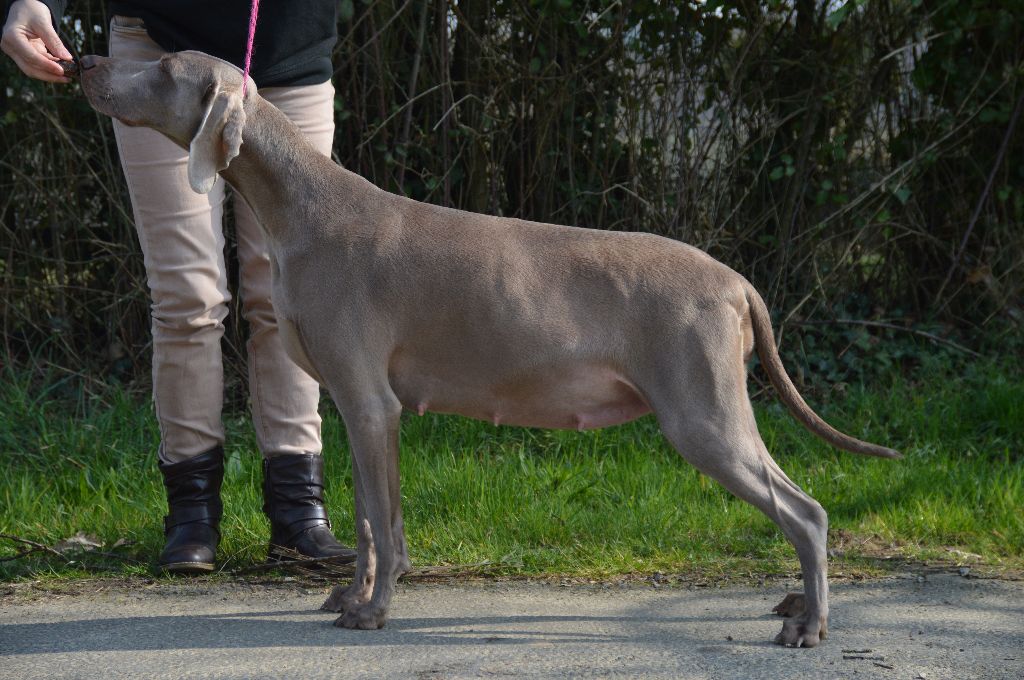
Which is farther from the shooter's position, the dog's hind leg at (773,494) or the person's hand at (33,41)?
the person's hand at (33,41)

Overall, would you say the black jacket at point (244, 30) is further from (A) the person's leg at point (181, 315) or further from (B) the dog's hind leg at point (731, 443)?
(B) the dog's hind leg at point (731, 443)

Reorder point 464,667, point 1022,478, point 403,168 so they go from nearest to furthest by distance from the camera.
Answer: point 464,667
point 1022,478
point 403,168

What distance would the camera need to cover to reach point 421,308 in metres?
3.13

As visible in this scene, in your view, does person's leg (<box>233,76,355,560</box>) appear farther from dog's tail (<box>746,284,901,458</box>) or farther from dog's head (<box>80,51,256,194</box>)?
dog's tail (<box>746,284,901,458</box>)

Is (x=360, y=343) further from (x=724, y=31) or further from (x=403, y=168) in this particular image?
(x=724, y=31)

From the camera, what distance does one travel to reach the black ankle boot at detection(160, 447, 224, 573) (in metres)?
3.71

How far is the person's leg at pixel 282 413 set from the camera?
12.4 ft

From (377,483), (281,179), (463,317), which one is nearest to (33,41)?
(281,179)

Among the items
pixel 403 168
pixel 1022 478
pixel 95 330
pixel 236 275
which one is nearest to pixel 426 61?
pixel 403 168

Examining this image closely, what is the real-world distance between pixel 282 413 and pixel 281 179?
96 centimetres

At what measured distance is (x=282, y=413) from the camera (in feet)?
12.7

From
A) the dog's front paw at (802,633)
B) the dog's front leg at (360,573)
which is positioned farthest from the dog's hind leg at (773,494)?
the dog's front leg at (360,573)

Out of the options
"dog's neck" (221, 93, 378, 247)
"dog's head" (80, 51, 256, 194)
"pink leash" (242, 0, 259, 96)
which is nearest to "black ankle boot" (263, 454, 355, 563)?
"dog's neck" (221, 93, 378, 247)

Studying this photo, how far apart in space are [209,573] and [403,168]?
253cm
